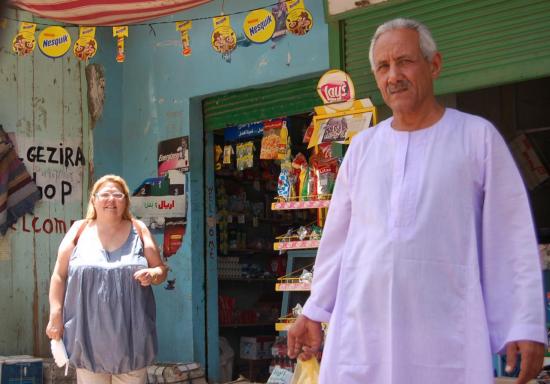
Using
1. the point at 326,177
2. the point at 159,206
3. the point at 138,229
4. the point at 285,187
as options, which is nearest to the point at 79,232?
the point at 138,229

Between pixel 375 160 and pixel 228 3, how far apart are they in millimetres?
5360

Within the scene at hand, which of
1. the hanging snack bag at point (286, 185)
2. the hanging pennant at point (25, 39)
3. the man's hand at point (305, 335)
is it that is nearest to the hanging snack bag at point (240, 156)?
the hanging snack bag at point (286, 185)

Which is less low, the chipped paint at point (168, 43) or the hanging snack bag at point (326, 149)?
the chipped paint at point (168, 43)

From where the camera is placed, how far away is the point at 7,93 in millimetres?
8484

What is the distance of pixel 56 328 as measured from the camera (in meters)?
5.70

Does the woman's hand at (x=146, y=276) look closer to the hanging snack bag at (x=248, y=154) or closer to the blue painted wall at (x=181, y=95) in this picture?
the blue painted wall at (x=181, y=95)

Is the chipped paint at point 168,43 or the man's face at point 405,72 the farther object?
the chipped paint at point 168,43

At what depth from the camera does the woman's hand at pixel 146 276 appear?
5684 mm

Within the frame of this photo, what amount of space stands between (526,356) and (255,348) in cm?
678

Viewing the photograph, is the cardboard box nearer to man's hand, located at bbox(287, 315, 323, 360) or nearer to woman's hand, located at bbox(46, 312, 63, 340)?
woman's hand, located at bbox(46, 312, 63, 340)

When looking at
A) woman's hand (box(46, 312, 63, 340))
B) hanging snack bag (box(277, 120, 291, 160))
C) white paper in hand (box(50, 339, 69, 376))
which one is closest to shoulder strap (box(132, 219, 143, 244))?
woman's hand (box(46, 312, 63, 340))

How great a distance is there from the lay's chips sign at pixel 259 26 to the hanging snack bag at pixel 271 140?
Answer: 0.79 metres

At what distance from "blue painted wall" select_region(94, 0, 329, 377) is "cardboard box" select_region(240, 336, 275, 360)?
38.4 inches

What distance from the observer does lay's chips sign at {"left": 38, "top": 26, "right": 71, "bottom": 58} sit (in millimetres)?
7793
